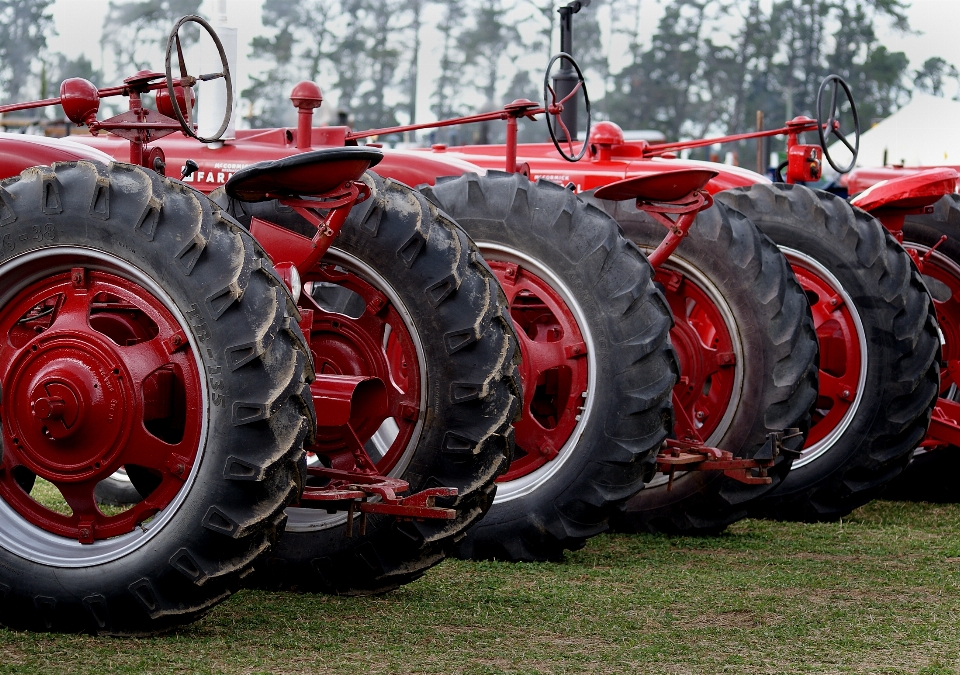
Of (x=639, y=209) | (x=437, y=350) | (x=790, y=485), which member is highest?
(x=639, y=209)

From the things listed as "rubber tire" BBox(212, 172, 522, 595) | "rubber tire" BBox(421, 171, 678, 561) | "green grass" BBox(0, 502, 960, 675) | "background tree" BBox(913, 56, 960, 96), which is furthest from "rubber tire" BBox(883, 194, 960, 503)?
"background tree" BBox(913, 56, 960, 96)

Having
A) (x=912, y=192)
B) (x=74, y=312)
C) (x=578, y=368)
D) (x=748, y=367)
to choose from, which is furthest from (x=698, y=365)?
(x=74, y=312)

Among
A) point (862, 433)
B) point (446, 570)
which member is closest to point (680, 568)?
point (446, 570)

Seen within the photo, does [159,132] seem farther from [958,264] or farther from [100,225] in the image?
[958,264]

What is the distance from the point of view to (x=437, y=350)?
4.09 meters

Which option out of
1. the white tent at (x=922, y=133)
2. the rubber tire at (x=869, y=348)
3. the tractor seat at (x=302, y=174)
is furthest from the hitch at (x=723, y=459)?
the white tent at (x=922, y=133)

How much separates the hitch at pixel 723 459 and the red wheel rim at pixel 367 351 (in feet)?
4.67

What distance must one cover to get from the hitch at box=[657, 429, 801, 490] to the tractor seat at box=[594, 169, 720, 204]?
3.24ft

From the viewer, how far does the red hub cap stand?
6.35m

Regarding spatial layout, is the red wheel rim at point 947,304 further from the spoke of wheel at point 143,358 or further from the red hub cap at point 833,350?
the spoke of wheel at point 143,358

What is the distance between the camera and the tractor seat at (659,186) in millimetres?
5250

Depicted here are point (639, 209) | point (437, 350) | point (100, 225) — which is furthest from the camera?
point (639, 209)

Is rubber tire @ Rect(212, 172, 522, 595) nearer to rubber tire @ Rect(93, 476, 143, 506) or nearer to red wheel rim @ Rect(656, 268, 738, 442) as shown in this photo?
red wheel rim @ Rect(656, 268, 738, 442)

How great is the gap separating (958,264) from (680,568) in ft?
10.9
